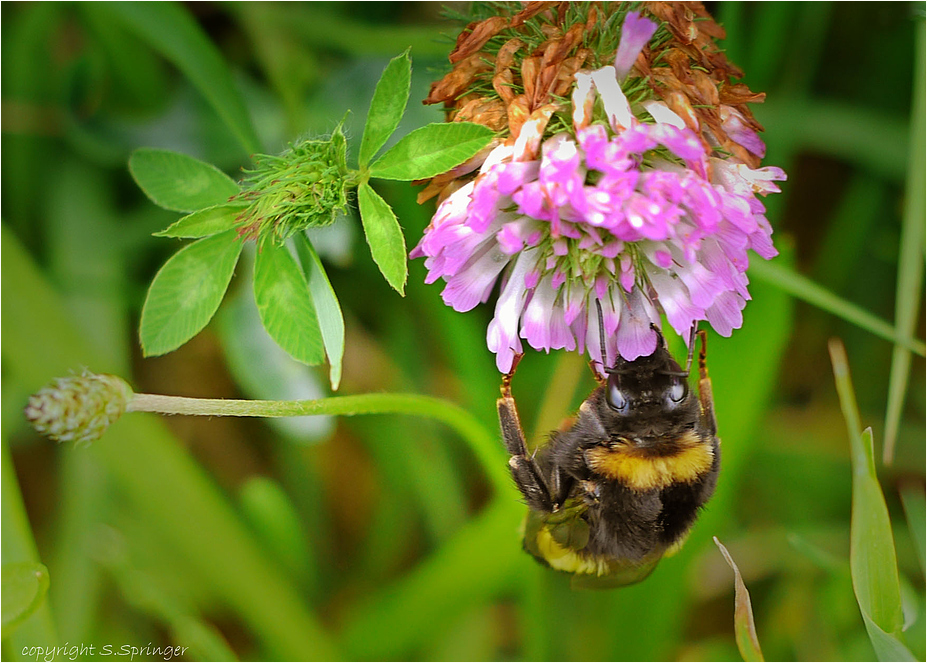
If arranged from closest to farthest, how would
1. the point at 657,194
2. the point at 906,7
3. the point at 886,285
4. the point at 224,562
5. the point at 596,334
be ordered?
the point at 657,194 < the point at 596,334 < the point at 224,562 < the point at 906,7 < the point at 886,285

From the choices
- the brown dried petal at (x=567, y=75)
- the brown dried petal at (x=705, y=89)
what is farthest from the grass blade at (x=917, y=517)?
the brown dried petal at (x=567, y=75)

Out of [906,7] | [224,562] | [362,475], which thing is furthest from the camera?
[362,475]

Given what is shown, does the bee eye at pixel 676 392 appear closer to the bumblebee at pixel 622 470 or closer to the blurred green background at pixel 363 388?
the bumblebee at pixel 622 470

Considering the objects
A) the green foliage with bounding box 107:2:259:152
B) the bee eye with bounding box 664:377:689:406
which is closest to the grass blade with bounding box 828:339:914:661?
the bee eye with bounding box 664:377:689:406

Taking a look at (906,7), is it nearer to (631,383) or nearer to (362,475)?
(631,383)

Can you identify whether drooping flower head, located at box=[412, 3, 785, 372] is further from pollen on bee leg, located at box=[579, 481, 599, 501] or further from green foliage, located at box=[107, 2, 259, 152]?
green foliage, located at box=[107, 2, 259, 152]

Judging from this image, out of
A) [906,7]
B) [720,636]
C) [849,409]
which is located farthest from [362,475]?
[906,7]
